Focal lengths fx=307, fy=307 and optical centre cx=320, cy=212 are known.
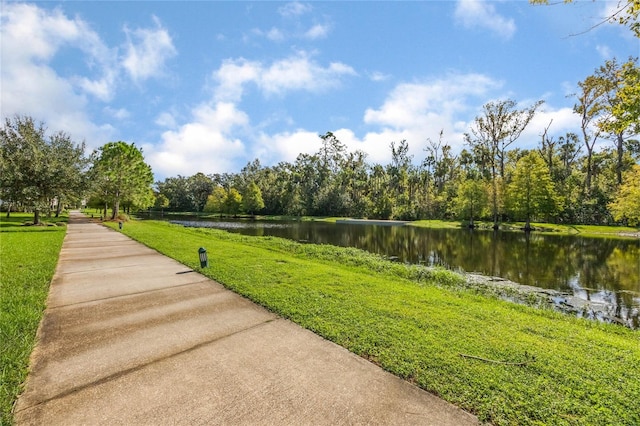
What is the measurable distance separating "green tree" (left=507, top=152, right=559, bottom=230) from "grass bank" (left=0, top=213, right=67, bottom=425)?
135 feet

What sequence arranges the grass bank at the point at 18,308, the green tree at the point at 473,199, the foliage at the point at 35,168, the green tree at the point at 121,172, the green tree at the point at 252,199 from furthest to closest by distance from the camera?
the green tree at the point at 252,199
the green tree at the point at 473,199
the green tree at the point at 121,172
the foliage at the point at 35,168
the grass bank at the point at 18,308

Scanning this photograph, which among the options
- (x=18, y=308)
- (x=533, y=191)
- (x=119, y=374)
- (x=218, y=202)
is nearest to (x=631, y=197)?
(x=533, y=191)

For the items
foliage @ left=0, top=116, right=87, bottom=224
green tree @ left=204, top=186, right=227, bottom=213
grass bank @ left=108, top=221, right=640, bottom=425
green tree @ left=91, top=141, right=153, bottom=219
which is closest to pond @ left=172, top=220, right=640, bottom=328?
grass bank @ left=108, top=221, right=640, bottom=425

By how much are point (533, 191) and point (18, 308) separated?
43170mm

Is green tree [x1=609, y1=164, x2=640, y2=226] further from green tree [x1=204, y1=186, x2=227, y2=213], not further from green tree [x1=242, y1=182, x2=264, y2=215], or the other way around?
green tree [x1=204, y1=186, x2=227, y2=213]

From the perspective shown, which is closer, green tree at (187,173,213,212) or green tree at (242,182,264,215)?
green tree at (242,182,264,215)

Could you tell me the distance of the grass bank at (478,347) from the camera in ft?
9.70

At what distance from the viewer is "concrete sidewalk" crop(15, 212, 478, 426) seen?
2719mm

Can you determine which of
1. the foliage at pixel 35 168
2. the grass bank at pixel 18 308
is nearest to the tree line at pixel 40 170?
the foliage at pixel 35 168

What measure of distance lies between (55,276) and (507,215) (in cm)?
4998

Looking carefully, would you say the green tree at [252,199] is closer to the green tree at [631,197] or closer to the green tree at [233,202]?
the green tree at [233,202]

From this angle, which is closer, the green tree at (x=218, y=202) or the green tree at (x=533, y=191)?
the green tree at (x=533, y=191)

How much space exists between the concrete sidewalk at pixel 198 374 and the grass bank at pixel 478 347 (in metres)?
0.31

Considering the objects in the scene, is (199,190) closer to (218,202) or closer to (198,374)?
(218,202)
